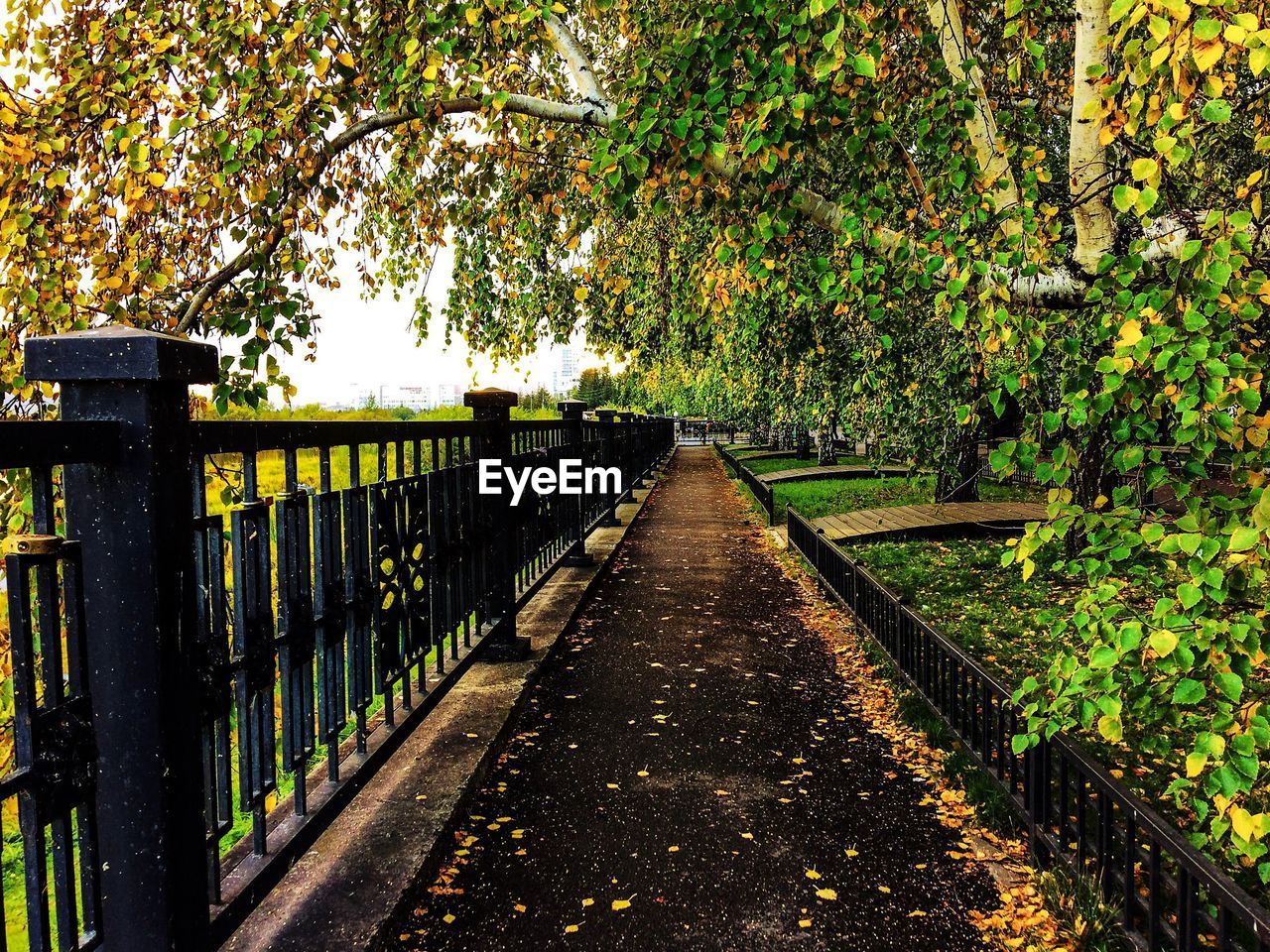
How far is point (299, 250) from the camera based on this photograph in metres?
4.60

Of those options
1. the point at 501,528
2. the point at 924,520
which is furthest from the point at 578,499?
the point at 924,520

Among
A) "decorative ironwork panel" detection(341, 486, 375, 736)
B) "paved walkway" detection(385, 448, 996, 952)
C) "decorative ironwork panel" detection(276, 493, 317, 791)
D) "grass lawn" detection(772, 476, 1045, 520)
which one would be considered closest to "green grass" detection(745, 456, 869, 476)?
"grass lawn" detection(772, 476, 1045, 520)

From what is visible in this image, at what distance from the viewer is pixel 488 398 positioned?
186 inches

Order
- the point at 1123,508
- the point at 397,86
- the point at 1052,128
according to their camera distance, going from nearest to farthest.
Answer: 1. the point at 1123,508
2. the point at 397,86
3. the point at 1052,128

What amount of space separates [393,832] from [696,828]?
1.22 metres

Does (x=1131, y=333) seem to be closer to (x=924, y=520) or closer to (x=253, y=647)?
(x=253, y=647)

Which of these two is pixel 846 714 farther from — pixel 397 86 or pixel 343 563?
pixel 397 86

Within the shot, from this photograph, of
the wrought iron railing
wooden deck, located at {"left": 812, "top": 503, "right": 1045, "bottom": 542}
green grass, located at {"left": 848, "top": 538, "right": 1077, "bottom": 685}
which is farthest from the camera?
wooden deck, located at {"left": 812, "top": 503, "right": 1045, "bottom": 542}

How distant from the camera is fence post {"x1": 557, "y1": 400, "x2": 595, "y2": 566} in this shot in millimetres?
8188

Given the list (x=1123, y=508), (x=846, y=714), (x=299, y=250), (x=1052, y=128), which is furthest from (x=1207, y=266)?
(x=1052, y=128)

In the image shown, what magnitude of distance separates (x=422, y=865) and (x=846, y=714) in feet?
9.27

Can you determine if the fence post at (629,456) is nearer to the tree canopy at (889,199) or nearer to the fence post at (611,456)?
the fence post at (611,456)

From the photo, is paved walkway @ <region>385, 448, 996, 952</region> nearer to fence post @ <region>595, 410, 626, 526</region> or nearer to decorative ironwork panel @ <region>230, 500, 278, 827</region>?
decorative ironwork panel @ <region>230, 500, 278, 827</region>

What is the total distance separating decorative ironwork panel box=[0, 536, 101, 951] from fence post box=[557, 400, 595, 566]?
630 centimetres
